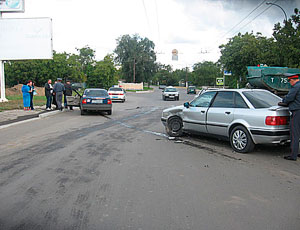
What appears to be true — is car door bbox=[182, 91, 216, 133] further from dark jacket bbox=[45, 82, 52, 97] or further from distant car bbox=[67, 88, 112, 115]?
dark jacket bbox=[45, 82, 52, 97]

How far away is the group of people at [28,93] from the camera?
1706 centimetres

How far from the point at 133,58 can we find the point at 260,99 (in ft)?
253

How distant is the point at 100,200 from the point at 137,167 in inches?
71.8

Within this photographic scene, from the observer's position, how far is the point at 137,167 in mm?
6074

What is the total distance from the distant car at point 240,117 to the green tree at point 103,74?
144ft

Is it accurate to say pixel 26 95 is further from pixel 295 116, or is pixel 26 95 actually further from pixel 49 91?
pixel 295 116

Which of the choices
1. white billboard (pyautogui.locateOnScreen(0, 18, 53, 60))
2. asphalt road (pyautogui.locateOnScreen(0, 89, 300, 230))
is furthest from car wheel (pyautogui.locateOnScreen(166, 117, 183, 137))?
white billboard (pyautogui.locateOnScreen(0, 18, 53, 60))

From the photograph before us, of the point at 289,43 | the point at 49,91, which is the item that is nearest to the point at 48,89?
the point at 49,91

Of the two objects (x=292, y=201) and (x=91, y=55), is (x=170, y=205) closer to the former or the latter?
(x=292, y=201)

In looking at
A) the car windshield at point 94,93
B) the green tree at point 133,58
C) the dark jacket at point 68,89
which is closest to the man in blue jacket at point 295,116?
the car windshield at point 94,93

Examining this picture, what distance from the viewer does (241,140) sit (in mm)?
7293

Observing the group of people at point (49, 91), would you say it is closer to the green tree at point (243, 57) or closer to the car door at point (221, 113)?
the car door at point (221, 113)

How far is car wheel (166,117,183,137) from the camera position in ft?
31.4

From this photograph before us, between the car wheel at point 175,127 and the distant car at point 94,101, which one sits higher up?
the distant car at point 94,101
